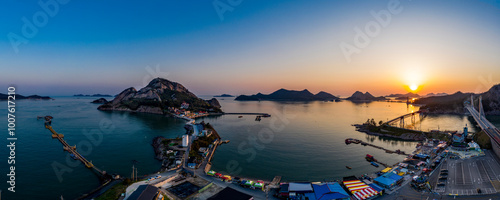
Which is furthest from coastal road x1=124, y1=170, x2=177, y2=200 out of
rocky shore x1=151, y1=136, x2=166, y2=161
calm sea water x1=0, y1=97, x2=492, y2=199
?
rocky shore x1=151, y1=136, x2=166, y2=161

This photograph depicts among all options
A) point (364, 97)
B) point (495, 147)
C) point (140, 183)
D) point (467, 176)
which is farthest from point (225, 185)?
point (364, 97)

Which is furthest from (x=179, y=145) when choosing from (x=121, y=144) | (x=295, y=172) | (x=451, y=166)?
(x=451, y=166)

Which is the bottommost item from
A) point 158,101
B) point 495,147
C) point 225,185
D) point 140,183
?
point 225,185

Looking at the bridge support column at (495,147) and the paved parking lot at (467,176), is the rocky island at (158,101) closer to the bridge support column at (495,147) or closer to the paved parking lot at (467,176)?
the paved parking lot at (467,176)

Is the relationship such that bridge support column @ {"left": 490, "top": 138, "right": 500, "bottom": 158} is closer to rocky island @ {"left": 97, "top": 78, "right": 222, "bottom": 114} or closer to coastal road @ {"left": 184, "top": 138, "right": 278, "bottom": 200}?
coastal road @ {"left": 184, "top": 138, "right": 278, "bottom": 200}

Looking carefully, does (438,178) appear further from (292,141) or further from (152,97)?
(152,97)

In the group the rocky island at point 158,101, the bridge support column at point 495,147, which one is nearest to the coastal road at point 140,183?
the bridge support column at point 495,147

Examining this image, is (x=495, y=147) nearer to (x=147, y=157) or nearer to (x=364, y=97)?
(x=147, y=157)
